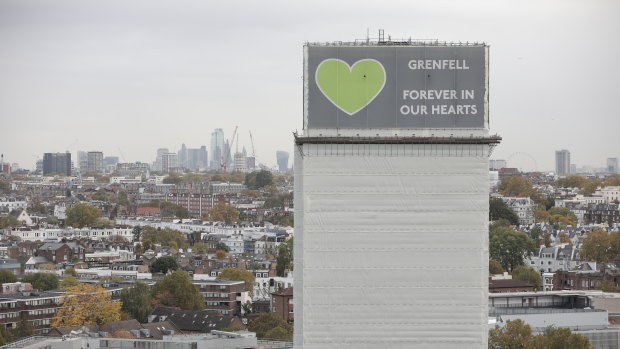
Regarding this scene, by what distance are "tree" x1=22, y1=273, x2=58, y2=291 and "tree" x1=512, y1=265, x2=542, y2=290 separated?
38033 mm

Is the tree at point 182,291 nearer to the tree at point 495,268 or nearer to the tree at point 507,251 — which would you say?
the tree at point 495,268

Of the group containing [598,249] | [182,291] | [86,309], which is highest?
[598,249]

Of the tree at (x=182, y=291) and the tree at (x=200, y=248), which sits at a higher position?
the tree at (x=200, y=248)

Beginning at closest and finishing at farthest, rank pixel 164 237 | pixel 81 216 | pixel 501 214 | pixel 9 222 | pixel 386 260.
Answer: pixel 386 260, pixel 164 237, pixel 501 214, pixel 9 222, pixel 81 216

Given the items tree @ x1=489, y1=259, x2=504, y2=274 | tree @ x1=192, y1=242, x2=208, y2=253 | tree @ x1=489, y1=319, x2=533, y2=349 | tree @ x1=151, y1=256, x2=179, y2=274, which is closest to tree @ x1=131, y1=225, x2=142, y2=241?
tree @ x1=192, y1=242, x2=208, y2=253

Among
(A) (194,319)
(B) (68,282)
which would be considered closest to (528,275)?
(A) (194,319)

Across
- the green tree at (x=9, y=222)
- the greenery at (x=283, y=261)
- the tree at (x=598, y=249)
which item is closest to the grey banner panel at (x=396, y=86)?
the greenery at (x=283, y=261)

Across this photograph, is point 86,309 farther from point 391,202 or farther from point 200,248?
point 200,248

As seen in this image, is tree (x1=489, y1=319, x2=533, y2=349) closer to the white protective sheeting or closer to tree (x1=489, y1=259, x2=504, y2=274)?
the white protective sheeting

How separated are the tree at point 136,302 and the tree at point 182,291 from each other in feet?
10.5

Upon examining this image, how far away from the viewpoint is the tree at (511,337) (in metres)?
61.1

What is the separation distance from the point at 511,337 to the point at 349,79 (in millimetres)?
25819

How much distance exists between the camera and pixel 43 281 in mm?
102625

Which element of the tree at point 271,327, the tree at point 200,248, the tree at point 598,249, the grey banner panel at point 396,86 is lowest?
the tree at point 271,327
